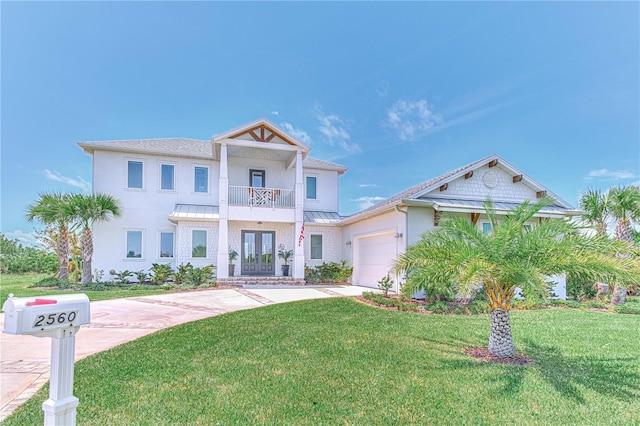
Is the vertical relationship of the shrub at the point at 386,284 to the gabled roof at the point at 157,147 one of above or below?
below

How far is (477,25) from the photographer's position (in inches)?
636

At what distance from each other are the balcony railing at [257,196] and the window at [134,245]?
4.98 metres

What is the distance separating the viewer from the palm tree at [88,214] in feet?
50.3

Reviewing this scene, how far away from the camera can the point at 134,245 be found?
1745 cm

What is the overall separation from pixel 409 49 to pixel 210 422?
20989 millimetres

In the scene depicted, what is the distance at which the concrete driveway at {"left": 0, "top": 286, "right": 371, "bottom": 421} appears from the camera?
15.0 ft

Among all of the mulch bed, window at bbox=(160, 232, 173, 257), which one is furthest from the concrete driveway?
the mulch bed

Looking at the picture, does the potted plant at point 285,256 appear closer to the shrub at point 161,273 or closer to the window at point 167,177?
the shrub at point 161,273

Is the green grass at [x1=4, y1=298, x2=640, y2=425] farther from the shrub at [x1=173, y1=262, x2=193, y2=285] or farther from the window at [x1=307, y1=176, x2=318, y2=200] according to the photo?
the window at [x1=307, y1=176, x2=318, y2=200]

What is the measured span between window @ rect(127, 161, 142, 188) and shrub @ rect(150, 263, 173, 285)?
438cm

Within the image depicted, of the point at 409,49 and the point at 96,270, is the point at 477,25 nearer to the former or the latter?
the point at 409,49

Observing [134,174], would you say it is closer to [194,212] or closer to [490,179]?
[194,212]

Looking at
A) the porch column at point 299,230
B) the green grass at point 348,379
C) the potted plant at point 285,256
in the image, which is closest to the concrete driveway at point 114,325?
the green grass at point 348,379

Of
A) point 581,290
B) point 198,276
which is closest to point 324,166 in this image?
point 198,276
